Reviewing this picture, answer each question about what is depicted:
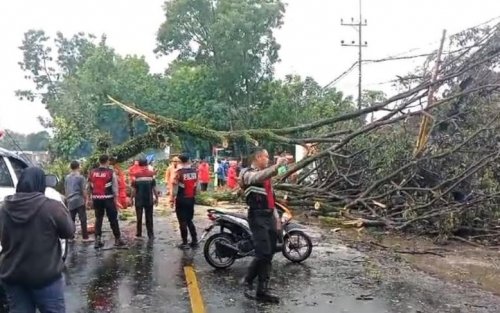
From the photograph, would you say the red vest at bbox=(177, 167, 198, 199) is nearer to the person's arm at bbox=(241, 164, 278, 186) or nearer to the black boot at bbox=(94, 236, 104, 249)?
the black boot at bbox=(94, 236, 104, 249)

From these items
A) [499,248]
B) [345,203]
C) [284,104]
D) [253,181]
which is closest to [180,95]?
[284,104]

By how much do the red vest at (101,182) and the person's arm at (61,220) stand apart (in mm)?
5276

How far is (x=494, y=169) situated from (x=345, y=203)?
11.5 ft

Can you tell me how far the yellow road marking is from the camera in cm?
604

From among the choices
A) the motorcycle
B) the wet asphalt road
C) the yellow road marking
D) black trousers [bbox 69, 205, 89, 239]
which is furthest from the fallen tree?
the yellow road marking

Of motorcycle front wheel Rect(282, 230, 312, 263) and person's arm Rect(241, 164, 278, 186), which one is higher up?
person's arm Rect(241, 164, 278, 186)

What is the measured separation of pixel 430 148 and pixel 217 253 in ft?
21.9

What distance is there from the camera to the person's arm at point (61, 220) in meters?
4.01

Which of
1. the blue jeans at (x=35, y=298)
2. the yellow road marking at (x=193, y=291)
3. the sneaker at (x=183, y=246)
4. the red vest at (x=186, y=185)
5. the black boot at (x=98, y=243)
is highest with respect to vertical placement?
the red vest at (x=186, y=185)

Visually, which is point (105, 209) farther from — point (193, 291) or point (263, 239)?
point (263, 239)

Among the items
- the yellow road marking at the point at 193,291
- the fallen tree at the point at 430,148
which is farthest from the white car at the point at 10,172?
the fallen tree at the point at 430,148

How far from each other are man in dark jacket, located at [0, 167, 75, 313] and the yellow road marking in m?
2.16

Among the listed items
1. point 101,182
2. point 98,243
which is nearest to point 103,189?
point 101,182

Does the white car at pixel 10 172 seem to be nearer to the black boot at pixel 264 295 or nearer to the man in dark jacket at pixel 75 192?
the black boot at pixel 264 295
